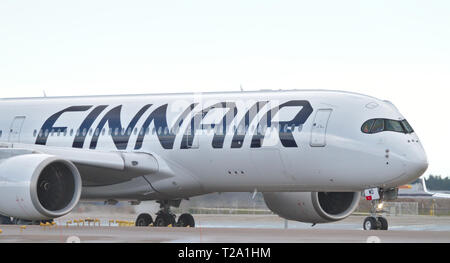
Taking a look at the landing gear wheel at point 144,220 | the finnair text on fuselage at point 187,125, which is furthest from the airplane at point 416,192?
the finnair text on fuselage at point 187,125

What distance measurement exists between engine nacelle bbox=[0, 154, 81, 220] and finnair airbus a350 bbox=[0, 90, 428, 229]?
0.02m

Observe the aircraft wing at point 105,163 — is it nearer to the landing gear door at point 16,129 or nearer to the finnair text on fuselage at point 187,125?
the finnair text on fuselage at point 187,125

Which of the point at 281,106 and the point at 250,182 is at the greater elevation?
the point at 281,106

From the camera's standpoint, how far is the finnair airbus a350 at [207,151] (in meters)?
20.0

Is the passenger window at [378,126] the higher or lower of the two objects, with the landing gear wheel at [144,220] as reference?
higher

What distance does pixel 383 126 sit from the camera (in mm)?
21156

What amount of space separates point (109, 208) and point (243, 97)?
6.66 metres

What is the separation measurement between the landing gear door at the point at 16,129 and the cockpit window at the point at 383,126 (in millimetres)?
9763

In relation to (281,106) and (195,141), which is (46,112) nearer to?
(195,141)

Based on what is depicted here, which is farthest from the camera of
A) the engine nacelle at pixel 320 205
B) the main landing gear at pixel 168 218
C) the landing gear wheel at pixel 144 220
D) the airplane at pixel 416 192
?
the airplane at pixel 416 192

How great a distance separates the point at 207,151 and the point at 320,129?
9.76ft
